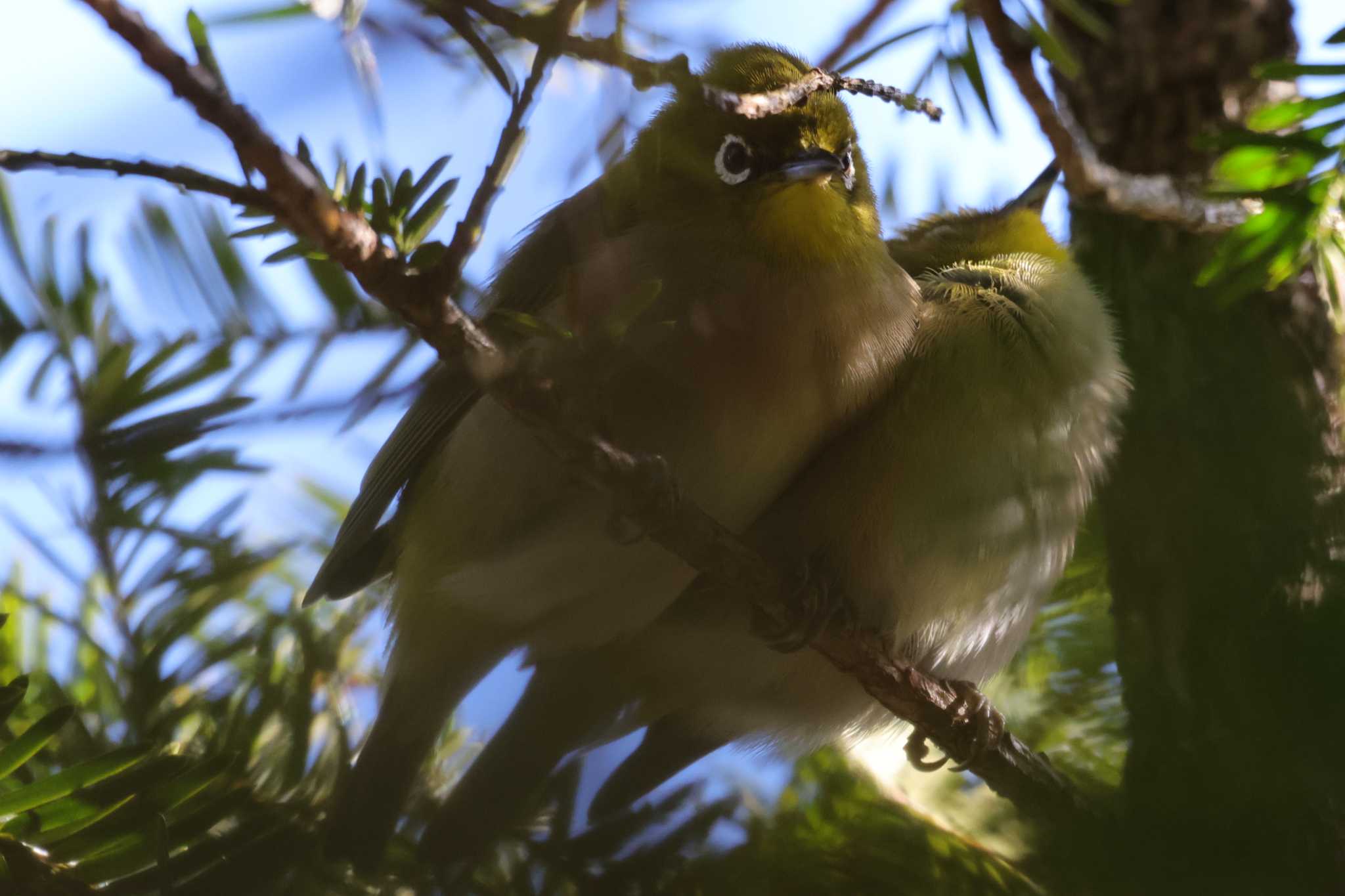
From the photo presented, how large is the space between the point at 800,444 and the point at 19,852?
4.07ft

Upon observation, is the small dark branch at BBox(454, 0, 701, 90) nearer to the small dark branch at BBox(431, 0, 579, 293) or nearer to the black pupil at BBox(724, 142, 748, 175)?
the small dark branch at BBox(431, 0, 579, 293)

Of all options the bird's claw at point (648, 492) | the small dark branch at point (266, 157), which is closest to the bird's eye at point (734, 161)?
the bird's claw at point (648, 492)

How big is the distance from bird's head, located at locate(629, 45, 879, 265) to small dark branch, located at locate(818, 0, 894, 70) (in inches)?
9.2

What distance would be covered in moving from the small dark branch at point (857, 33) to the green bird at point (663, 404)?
177 millimetres

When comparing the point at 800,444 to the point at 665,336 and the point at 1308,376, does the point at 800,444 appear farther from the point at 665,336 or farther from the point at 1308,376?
the point at 1308,376

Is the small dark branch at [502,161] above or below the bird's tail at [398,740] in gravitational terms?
above

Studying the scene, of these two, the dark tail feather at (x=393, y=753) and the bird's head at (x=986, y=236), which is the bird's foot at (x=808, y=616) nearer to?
the dark tail feather at (x=393, y=753)

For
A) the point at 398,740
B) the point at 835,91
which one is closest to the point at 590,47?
the point at 835,91

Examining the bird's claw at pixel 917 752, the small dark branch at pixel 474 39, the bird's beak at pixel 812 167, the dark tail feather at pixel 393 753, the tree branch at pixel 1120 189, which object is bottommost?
the bird's claw at pixel 917 752

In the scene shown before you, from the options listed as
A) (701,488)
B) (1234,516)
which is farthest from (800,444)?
(1234,516)

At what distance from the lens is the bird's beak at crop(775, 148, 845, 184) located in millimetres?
1881

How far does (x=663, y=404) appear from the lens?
172cm

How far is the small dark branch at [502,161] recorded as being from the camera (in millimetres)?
744

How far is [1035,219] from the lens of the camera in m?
2.31
